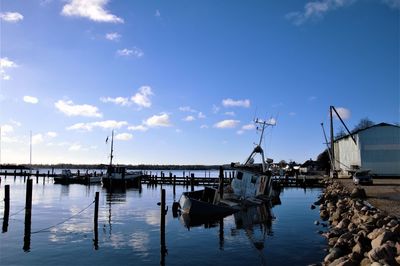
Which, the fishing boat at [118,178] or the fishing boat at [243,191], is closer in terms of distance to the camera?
the fishing boat at [243,191]

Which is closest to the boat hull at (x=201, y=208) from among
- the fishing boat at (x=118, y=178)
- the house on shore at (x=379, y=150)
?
the house on shore at (x=379, y=150)

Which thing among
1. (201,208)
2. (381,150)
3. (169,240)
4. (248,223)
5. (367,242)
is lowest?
(169,240)

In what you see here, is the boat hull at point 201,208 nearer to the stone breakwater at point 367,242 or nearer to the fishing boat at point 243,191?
the fishing boat at point 243,191

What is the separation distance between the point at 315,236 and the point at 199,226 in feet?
26.8

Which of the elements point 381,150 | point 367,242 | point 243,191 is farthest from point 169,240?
point 381,150

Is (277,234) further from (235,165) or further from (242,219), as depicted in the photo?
(235,165)

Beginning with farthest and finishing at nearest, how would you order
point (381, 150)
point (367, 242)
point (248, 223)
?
1. point (381, 150)
2. point (248, 223)
3. point (367, 242)

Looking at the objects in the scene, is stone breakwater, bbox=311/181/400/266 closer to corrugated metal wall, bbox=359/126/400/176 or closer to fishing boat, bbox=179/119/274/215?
fishing boat, bbox=179/119/274/215

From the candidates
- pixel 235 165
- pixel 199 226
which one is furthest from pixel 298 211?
pixel 199 226

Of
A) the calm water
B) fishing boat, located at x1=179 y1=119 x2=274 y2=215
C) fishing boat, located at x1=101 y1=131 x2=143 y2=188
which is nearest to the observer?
the calm water

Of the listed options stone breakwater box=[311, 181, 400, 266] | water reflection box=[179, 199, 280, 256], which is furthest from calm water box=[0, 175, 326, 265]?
stone breakwater box=[311, 181, 400, 266]

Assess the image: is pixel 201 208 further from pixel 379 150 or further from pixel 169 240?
pixel 379 150

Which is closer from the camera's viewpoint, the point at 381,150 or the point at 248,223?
the point at 248,223

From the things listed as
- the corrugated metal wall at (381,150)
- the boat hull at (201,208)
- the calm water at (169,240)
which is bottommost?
the calm water at (169,240)
